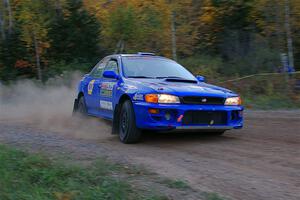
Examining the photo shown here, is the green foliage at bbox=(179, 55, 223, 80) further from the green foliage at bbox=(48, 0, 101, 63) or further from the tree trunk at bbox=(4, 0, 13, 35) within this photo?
the tree trunk at bbox=(4, 0, 13, 35)

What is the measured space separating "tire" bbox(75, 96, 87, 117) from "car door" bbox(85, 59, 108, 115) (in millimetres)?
209

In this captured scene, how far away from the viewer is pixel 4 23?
2753cm

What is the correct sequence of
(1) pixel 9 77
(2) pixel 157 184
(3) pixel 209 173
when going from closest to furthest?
(2) pixel 157 184
(3) pixel 209 173
(1) pixel 9 77

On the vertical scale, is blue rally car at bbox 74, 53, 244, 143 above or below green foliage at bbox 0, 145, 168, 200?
above

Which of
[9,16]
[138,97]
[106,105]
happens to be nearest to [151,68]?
[106,105]

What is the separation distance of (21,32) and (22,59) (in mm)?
1379

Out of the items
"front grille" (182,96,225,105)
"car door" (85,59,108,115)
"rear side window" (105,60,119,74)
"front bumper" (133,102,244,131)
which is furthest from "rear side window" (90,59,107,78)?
"front grille" (182,96,225,105)

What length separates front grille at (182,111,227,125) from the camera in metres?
8.00

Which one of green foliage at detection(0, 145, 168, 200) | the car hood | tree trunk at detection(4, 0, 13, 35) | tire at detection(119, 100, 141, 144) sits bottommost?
green foliage at detection(0, 145, 168, 200)

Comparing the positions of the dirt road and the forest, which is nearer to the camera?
the dirt road

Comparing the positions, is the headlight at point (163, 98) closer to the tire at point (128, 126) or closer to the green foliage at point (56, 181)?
the tire at point (128, 126)

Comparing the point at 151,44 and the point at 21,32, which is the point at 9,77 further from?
the point at 151,44

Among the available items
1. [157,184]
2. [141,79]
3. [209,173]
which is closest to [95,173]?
[157,184]

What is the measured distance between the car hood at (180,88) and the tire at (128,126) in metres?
0.45
